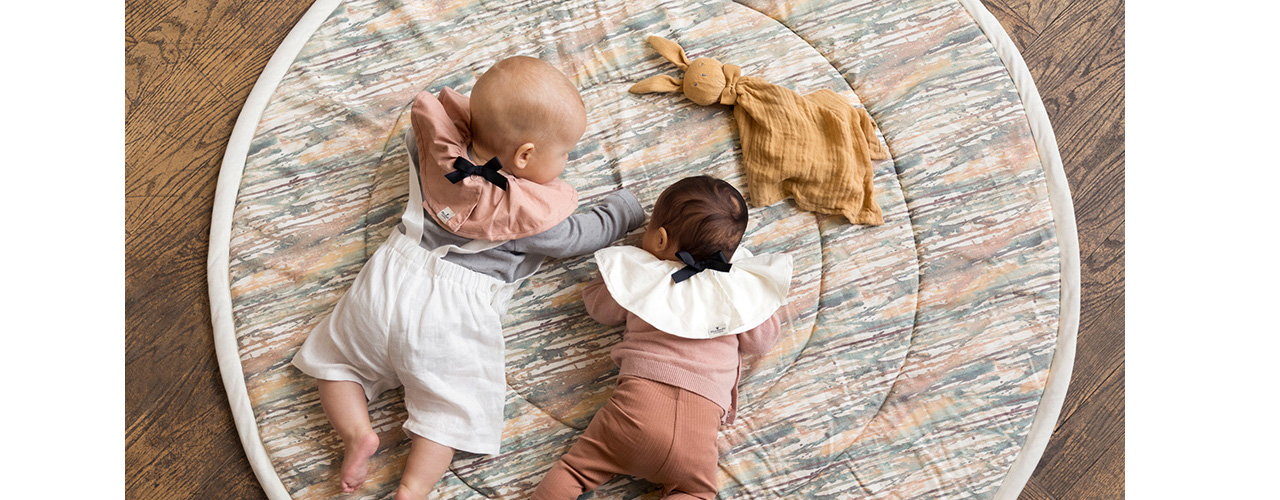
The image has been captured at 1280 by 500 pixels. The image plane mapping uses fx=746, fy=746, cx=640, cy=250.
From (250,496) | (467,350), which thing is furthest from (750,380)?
(250,496)

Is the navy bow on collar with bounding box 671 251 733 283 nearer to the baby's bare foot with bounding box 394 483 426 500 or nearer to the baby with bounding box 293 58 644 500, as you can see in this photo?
the baby with bounding box 293 58 644 500

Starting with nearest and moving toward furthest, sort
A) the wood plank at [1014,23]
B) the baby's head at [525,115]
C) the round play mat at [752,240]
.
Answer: the baby's head at [525,115]
the round play mat at [752,240]
the wood plank at [1014,23]

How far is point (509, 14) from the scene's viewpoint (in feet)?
4.64

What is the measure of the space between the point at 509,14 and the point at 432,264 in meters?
0.51

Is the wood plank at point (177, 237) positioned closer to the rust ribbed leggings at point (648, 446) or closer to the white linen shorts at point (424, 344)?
the white linen shorts at point (424, 344)

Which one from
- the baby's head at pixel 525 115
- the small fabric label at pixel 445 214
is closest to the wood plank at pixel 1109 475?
the baby's head at pixel 525 115

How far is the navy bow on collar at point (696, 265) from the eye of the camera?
1.19 meters

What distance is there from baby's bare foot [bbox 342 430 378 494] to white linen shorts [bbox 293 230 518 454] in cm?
6

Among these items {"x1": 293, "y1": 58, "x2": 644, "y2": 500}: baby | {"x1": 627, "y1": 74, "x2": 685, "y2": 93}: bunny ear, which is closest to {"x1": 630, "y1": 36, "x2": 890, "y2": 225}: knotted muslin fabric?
{"x1": 627, "y1": 74, "x2": 685, "y2": 93}: bunny ear

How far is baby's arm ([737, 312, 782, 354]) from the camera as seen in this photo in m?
1.25

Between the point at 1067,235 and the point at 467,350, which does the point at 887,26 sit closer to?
the point at 1067,235

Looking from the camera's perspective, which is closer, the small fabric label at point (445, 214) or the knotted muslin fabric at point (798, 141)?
the small fabric label at point (445, 214)

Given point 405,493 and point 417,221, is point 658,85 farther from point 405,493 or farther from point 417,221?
point 405,493

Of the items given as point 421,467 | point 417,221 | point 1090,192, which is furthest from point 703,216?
point 1090,192
